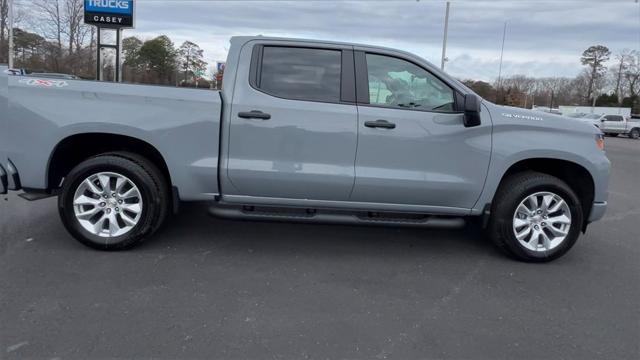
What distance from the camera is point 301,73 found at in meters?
4.64

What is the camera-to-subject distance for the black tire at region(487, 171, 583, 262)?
186 inches

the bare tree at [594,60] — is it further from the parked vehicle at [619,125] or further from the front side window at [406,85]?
the front side window at [406,85]

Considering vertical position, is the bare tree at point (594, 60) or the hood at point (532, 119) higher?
the bare tree at point (594, 60)

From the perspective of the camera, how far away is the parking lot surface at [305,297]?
10.4 ft

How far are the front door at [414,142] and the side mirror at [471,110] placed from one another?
0.07 meters

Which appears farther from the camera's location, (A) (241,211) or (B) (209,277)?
(A) (241,211)

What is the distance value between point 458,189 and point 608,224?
3.15m

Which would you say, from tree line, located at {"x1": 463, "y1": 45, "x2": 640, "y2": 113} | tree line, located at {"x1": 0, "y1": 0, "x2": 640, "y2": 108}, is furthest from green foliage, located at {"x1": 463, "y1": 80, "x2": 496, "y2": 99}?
tree line, located at {"x1": 463, "y1": 45, "x2": 640, "y2": 113}

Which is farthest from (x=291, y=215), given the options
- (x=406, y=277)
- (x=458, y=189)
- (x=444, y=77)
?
(x=444, y=77)

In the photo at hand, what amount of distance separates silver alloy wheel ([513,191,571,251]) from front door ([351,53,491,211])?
53 centimetres

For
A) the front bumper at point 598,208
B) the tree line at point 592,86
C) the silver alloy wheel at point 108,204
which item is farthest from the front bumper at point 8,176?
the tree line at point 592,86

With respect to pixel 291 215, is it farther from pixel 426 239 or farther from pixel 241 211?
pixel 426 239

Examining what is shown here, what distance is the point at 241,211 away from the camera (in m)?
4.63

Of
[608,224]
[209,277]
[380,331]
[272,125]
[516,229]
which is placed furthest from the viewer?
[608,224]
